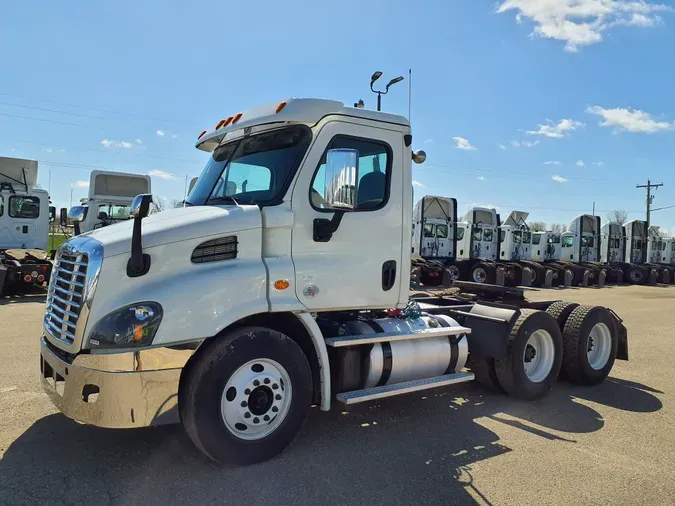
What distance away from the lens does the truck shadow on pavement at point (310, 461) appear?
11.6 ft

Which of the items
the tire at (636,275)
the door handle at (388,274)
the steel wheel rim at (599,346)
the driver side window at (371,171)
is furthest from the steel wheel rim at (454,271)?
the driver side window at (371,171)

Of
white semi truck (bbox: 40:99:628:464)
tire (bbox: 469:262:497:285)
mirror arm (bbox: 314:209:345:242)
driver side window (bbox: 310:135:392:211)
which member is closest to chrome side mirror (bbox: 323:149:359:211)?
white semi truck (bbox: 40:99:628:464)

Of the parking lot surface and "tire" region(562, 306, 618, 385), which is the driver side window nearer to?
the parking lot surface

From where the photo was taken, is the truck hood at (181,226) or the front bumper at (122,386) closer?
the front bumper at (122,386)

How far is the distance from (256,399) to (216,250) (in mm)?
1227

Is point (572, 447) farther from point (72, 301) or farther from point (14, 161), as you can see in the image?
point (14, 161)

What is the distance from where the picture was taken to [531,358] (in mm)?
6344

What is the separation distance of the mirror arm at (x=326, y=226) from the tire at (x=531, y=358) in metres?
2.72

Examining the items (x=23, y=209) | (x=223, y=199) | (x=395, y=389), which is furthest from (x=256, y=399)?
(x=23, y=209)

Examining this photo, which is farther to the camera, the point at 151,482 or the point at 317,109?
the point at 317,109

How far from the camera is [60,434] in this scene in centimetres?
443

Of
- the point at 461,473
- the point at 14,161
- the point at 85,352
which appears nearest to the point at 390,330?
the point at 461,473

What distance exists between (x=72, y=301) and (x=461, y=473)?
10.6 feet

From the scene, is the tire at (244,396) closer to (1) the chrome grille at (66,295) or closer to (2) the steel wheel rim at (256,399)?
(2) the steel wheel rim at (256,399)
